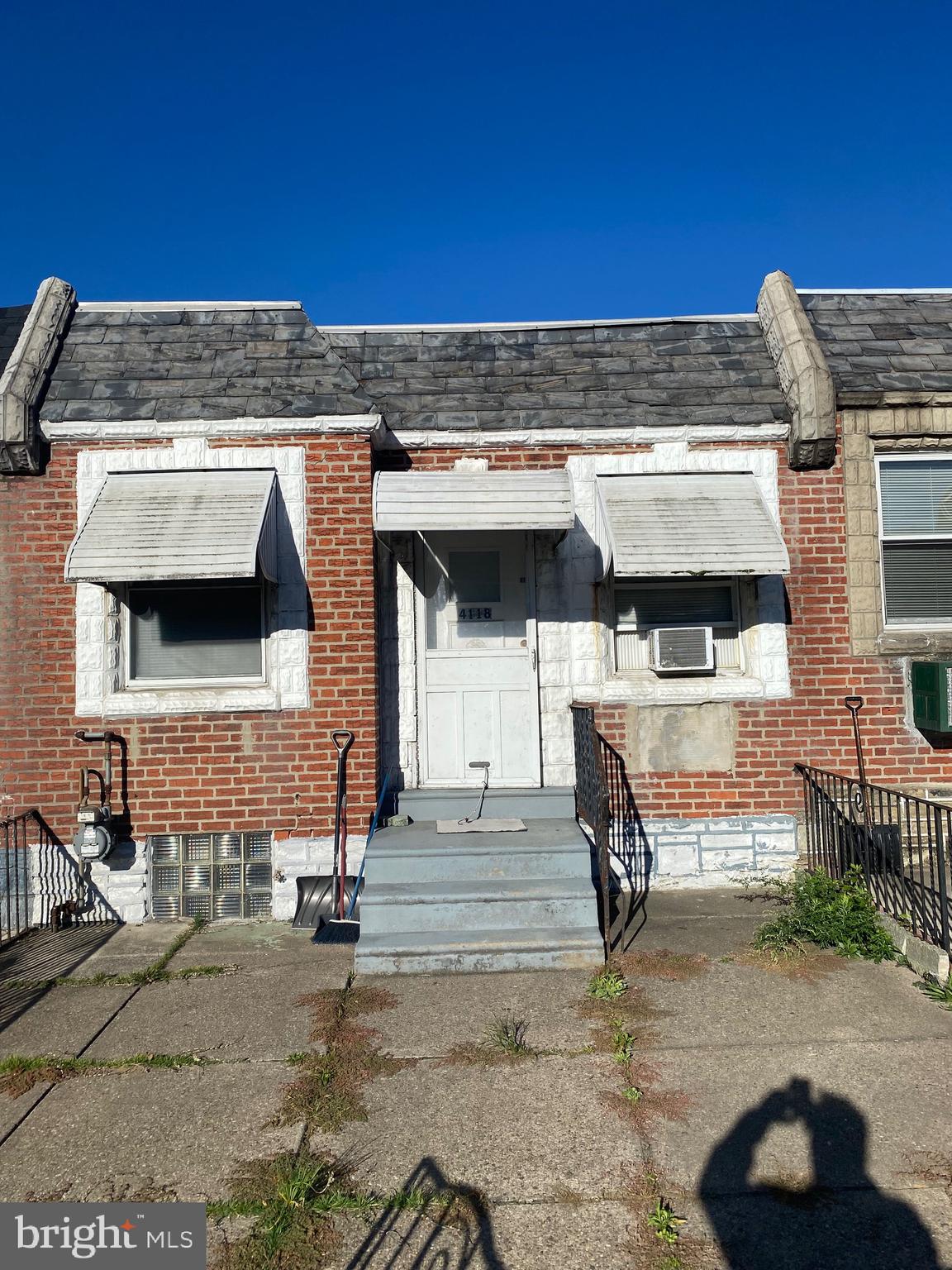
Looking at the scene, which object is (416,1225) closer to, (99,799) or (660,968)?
(660,968)

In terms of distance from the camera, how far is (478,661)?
21.6 feet

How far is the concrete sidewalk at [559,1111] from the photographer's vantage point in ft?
8.69

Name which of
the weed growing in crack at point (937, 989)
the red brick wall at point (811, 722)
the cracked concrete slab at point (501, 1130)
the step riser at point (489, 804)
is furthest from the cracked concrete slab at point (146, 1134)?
the red brick wall at point (811, 722)

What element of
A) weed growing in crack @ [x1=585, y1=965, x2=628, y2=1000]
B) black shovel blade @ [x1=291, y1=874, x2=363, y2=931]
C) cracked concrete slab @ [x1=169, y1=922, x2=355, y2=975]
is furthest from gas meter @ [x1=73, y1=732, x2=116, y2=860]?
weed growing in crack @ [x1=585, y1=965, x2=628, y2=1000]

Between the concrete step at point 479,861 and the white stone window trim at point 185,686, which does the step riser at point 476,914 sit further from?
the white stone window trim at point 185,686

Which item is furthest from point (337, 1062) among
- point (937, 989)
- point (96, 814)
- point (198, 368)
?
point (198, 368)

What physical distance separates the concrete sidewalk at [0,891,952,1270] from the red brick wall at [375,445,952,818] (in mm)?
1646

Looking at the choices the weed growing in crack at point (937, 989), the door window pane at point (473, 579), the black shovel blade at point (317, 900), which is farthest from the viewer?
the door window pane at point (473, 579)

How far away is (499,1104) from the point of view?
338cm

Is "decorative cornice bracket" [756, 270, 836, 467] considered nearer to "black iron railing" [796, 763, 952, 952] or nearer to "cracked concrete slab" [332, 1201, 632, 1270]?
"black iron railing" [796, 763, 952, 952]

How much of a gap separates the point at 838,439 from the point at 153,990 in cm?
633

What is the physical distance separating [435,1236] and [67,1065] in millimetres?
2141

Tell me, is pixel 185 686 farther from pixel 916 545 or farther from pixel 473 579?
pixel 916 545

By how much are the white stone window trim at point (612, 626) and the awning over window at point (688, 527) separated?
12cm
